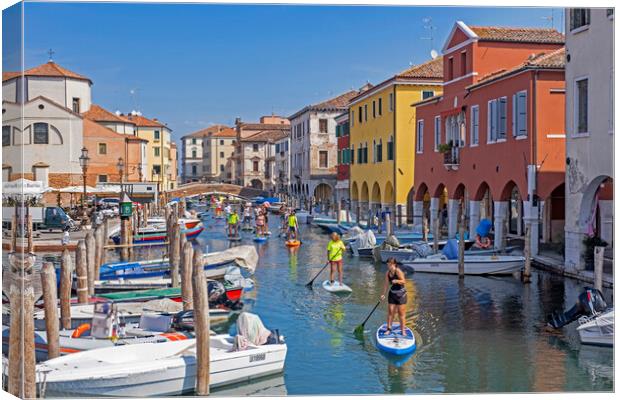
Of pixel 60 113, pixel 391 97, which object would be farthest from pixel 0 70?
pixel 60 113

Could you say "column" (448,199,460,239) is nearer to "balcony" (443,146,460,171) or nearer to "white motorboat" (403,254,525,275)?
"balcony" (443,146,460,171)

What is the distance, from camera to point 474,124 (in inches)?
888

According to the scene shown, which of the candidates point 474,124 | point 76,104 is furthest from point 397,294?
point 76,104

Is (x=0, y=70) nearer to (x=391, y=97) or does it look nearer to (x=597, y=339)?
(x=597, y=339)

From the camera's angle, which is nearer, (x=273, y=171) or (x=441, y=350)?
(x=441, y=350)

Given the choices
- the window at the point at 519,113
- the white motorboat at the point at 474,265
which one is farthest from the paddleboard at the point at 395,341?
the window at the point at 519,113

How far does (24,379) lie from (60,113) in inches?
1171

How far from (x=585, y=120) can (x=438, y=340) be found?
5.55m

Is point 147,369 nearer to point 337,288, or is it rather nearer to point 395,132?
point 337,288

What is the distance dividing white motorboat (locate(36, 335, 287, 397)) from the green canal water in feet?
0.71

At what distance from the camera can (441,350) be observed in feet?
36.6

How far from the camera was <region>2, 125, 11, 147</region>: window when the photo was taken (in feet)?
26.0

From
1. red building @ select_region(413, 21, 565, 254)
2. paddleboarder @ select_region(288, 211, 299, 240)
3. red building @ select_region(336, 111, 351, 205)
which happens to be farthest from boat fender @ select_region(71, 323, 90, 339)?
red building @ select_region(336, 111, 351, 205)

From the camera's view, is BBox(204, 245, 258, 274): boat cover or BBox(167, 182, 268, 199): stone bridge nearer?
BBox(204, 245, 258, 274): boat cover
